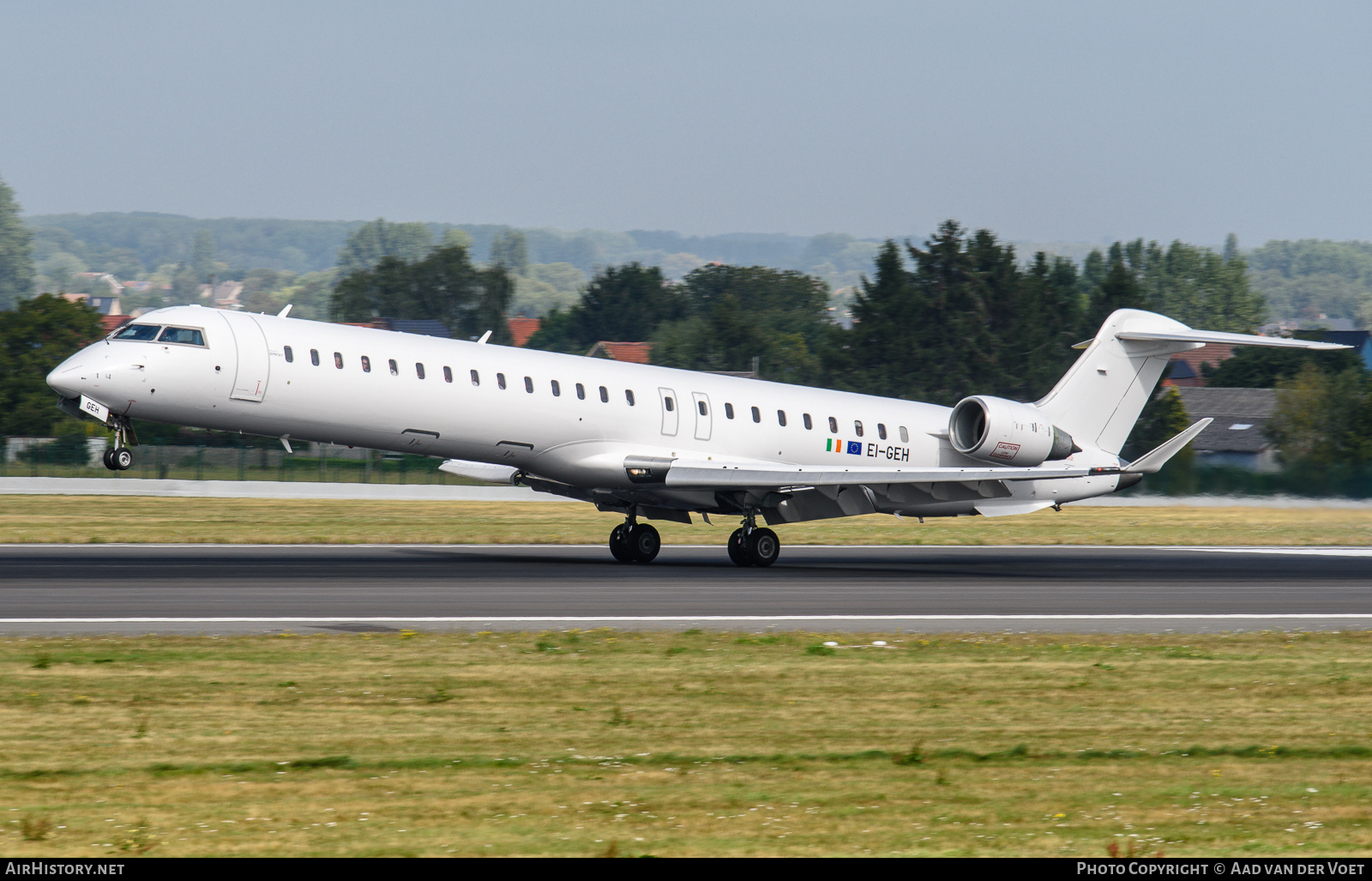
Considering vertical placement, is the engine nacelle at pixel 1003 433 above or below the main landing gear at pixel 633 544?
above

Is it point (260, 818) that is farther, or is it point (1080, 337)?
point (1080, 337)

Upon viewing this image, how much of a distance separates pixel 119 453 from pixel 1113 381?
2047 cm

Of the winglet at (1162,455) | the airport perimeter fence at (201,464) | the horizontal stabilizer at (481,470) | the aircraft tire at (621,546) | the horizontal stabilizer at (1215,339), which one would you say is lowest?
the airport perimeter fence at (201,464)

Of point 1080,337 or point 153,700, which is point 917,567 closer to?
point 153,700

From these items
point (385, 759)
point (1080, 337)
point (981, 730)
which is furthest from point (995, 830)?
point (1080, 337)

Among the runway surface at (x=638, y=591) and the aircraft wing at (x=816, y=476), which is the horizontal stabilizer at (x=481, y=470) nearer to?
the runway surface at (x=638, y=591)

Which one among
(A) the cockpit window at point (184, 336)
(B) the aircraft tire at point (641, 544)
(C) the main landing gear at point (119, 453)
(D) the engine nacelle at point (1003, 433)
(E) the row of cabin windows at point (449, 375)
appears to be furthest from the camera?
(D) the engine nacelle at point (1003, 433)

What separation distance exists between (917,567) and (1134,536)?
12265 mm

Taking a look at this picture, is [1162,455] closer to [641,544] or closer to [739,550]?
[739,550]

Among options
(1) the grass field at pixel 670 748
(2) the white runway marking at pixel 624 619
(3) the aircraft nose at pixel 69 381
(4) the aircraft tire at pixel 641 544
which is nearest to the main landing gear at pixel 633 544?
(4) the aircraft tire at pixel 641 544

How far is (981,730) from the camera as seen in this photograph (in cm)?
1151

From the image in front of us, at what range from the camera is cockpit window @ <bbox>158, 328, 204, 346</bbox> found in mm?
22984

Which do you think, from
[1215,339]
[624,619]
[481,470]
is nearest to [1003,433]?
[1215,339]

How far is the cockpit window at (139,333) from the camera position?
75.1ft
